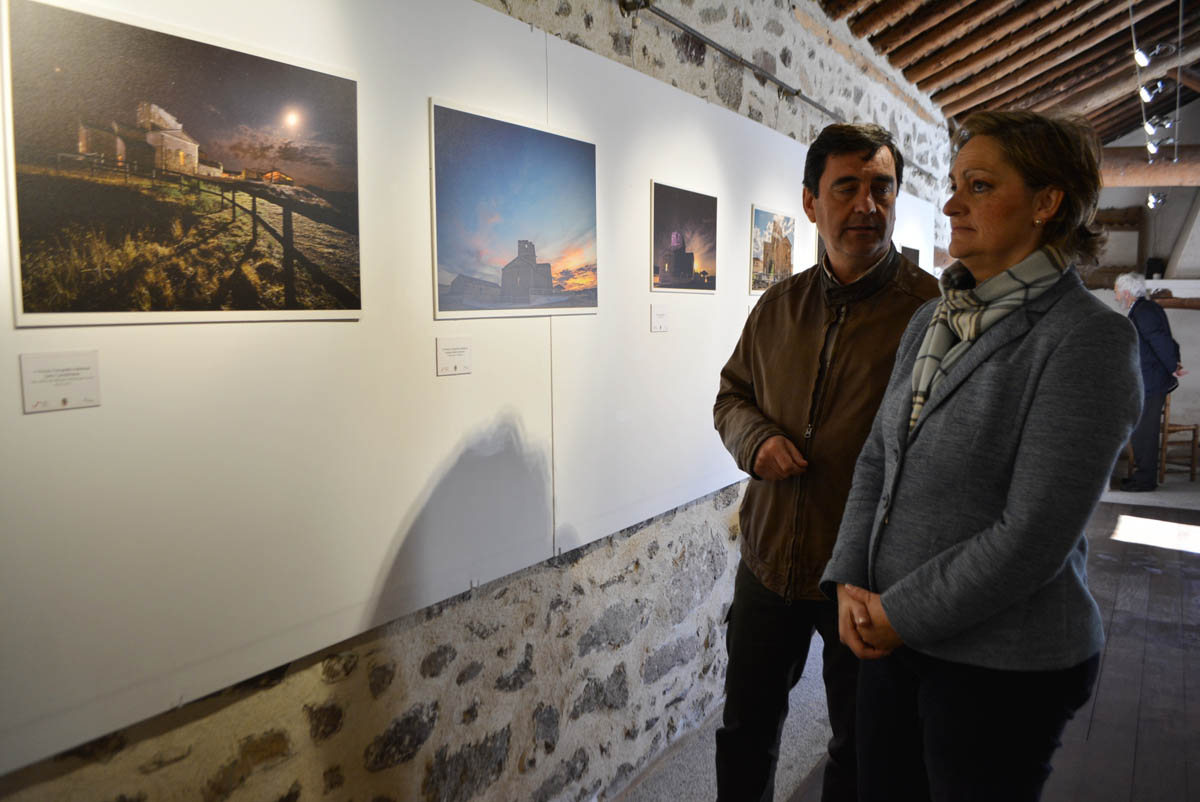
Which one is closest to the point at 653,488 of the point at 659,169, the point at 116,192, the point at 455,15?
the point at 659,169

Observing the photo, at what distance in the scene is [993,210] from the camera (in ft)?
4.16

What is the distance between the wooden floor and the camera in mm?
2646

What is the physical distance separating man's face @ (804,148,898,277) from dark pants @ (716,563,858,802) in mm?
838

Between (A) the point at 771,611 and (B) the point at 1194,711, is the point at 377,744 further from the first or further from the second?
(B) the point at 1194,711

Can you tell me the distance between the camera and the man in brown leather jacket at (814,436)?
5.74 ft

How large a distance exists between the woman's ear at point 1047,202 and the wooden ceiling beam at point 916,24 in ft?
13.7

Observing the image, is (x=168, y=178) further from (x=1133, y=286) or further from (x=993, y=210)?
(x=1133, y=286)

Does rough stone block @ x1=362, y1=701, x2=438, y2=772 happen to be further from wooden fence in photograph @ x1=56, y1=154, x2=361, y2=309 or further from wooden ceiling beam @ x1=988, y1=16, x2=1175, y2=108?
wooden ceiling beam @ x1=988, y1=16, x2=1175, y2=108

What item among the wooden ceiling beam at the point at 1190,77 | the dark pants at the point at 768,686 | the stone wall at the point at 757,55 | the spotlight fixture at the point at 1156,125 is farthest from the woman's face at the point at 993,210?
the wooden ceiling beam at the point at 1190,77

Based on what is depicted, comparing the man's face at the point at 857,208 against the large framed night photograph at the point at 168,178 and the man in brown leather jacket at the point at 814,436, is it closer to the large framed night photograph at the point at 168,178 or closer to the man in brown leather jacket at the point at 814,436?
the man in brown leather jacket at the point at 814,436

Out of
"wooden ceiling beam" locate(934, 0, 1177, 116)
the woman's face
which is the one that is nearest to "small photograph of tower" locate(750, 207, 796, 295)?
the woman's face

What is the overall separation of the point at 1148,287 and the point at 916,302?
10.8m

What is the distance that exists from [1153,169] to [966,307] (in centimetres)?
948

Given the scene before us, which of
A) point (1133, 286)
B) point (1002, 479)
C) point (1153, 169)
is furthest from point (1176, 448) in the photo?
point (1002, 479)
